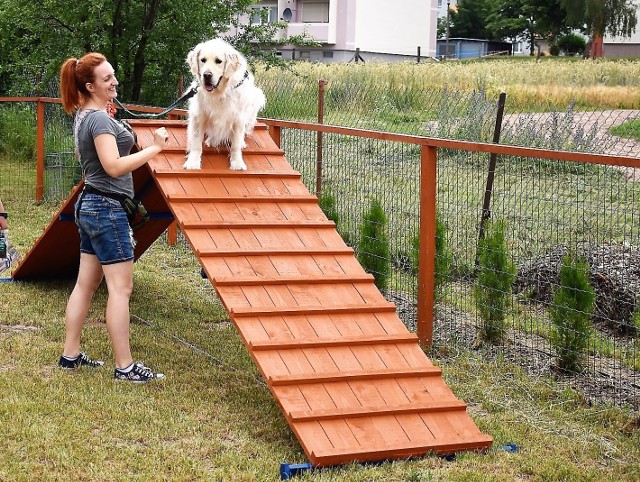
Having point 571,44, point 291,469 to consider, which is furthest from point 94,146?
point 571,44

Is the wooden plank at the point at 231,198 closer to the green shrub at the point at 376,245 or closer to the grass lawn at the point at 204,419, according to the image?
the grass lawn at the point at 204,419

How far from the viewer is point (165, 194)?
562 centimetres

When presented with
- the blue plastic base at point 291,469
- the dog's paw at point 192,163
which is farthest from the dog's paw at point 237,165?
the blue plastic base at point 291,469

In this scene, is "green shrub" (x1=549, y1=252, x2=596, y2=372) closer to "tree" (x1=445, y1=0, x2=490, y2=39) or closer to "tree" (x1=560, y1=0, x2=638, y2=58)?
"tree" (x1=560, y1=0, x2=638, y2=58)

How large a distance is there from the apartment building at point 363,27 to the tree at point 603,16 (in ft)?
27.2

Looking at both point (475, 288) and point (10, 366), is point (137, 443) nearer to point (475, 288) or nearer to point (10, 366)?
point (10, 366)

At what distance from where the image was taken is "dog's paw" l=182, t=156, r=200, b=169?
19.9 feet

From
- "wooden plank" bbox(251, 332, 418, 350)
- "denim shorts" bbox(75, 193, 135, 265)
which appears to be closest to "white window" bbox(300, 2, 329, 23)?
"denim shorts" bbox(75, 193, 135, 265)

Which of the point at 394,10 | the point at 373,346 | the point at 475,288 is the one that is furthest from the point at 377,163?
the point at 394,10

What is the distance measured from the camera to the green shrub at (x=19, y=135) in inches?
611

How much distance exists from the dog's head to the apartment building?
40742mm

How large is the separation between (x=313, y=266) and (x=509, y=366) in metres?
1.48

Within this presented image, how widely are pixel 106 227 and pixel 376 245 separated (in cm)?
265

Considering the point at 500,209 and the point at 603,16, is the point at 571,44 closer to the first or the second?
the point at 603,16
